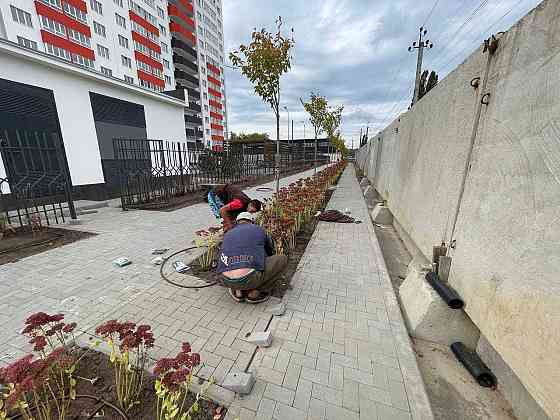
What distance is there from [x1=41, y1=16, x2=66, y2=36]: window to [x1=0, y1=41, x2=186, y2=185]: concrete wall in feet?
55.3

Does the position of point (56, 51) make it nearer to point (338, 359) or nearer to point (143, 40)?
point (143, 40)

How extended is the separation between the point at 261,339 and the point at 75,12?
3271 centimetres

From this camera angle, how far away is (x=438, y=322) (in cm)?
253

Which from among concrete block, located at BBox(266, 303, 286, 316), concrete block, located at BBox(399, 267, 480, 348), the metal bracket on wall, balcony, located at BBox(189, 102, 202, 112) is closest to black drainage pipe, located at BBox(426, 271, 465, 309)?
concrete block, located at BBox(399, 267, 480, 348)

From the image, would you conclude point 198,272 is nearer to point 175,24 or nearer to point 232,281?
point 232,281

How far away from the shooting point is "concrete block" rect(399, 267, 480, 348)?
247cm

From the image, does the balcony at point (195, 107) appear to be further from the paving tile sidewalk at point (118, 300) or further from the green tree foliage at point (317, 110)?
the paving tile sidewalk at point (118, 300)

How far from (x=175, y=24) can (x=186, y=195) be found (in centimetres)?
4019

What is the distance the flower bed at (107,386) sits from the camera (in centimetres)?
139

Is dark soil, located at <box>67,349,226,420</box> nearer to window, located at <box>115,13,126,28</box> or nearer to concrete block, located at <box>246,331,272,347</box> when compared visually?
concrete block, located at <box>246,331,272,347</box>

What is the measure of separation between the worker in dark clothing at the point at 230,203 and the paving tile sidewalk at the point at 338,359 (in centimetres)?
137

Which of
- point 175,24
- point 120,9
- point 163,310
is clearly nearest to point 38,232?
point 163,310

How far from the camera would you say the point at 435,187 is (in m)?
3.58

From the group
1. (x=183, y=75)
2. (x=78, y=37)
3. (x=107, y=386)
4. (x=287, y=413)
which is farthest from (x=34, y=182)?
(x=183, y=75)
